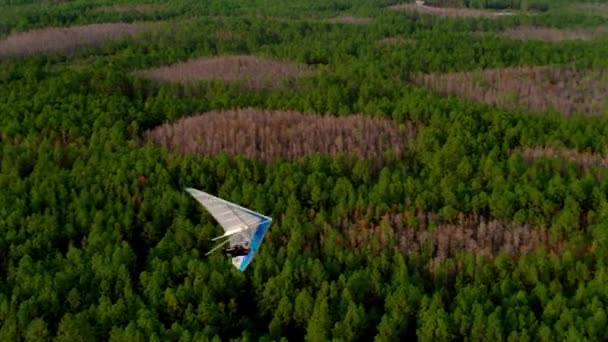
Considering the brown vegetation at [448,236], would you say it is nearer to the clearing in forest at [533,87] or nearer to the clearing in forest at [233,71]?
the clearing in forest at [533,87]

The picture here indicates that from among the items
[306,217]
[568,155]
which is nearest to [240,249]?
[306,217]

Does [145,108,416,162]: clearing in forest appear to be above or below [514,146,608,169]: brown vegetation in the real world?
above

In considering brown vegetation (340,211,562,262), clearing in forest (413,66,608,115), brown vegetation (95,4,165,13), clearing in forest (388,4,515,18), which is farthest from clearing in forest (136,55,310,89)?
clearing in forest (388,4,515,18)

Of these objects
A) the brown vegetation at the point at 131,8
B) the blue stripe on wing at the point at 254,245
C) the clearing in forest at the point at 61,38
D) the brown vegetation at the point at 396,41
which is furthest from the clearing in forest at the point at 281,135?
the brown vegetation at the point at 131,8

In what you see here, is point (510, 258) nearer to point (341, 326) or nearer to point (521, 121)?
point (341, 326)

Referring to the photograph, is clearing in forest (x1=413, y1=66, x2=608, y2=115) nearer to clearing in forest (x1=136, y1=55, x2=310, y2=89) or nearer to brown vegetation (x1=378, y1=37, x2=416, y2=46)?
clearing in forest (x1=136, y1=55, x2=310, y2=89)
